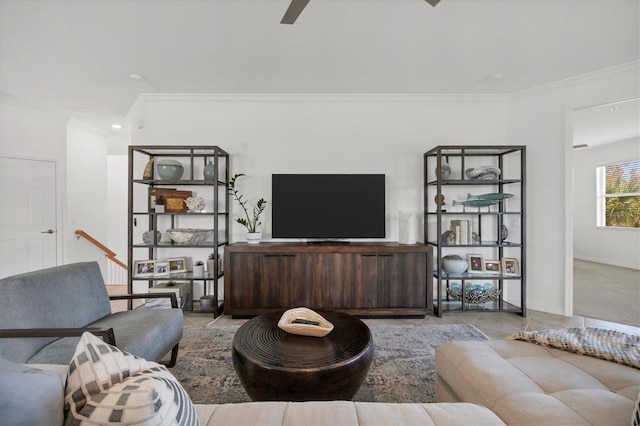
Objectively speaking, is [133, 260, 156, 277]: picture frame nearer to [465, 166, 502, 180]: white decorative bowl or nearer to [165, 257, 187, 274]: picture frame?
[165, 257, 187, 274]: picture frame

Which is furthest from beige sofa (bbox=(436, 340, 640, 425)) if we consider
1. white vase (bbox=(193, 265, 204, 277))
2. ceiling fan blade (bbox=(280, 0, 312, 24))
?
white vase (bbox=(193, 265, 204, 277))

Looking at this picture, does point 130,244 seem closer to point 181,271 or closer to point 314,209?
point 181,271

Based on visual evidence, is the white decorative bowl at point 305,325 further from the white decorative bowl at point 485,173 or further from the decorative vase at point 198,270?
the white decorative bowl at point 485,173

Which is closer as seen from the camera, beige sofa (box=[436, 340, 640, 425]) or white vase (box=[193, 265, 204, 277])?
beige sofa (box=[436, 340, 640, 425])

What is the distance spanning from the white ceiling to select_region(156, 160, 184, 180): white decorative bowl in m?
0.92

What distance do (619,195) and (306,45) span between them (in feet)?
24.4

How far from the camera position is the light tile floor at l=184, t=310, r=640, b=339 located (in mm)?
2826

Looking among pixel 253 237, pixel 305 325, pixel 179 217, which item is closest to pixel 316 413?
pixel 305 325

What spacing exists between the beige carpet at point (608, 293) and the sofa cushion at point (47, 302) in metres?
4.84

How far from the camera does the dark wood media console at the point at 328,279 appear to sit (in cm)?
299

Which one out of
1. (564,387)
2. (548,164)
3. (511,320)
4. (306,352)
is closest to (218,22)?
(306,352)

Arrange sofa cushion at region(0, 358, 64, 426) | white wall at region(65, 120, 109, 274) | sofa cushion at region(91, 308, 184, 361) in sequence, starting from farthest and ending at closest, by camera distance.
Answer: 1. white wall at region(65, 120, 109, 274)
2. sofa cushion at region(91, 308, 184, 361)
3. sofa cushion at region(0, 358, 64, 426)

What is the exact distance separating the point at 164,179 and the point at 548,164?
4.60m

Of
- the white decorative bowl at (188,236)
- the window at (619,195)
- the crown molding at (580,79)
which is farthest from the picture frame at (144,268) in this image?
the window at (619,195)
